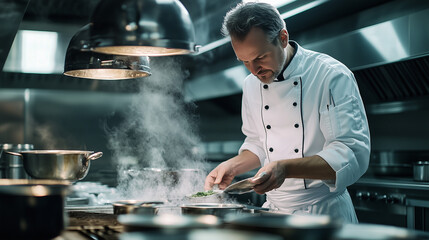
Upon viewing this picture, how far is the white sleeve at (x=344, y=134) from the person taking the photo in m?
2.06

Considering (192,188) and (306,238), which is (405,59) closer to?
(192,188)

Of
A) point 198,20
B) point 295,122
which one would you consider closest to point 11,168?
point 198,20

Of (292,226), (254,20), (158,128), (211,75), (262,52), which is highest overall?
(211,75)

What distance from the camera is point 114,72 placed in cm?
224

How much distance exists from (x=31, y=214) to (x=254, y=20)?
1334 mm

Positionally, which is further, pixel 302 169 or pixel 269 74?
pixel 269 74

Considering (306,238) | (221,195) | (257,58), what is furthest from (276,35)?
(306,238)

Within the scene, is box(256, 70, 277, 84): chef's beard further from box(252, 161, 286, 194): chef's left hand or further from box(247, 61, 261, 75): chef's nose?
box(252, 161, 286, 194): chef's left hand

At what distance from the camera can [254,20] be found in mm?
2119

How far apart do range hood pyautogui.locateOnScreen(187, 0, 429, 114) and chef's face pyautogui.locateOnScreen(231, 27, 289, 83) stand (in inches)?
64.2

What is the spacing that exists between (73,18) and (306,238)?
478cm

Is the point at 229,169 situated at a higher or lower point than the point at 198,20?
lower

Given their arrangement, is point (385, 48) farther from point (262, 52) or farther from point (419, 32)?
point (262, 52)

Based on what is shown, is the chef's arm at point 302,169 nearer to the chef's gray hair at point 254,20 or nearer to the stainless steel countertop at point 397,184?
the chef's gray hair at point 254,20
